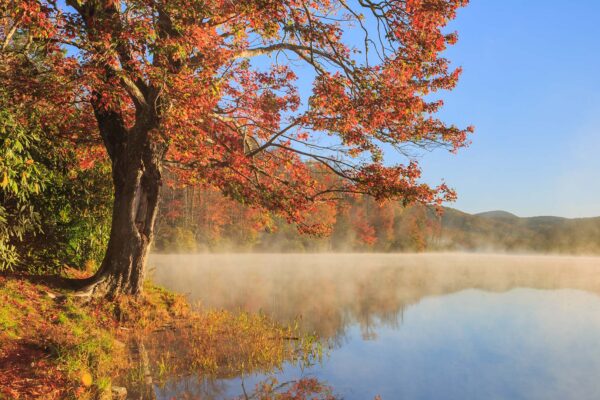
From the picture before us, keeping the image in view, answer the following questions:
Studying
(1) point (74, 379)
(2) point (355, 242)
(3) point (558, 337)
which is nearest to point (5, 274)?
(1) point (74, 379)

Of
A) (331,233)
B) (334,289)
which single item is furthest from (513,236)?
(334,289)

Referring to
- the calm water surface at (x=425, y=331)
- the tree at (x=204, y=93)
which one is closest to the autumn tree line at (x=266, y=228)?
the calm water surface at (x=425, y=331)

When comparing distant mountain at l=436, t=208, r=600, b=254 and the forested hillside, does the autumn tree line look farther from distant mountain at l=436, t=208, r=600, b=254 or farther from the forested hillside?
distant mountain at l=436, t=208, r=600, b=254

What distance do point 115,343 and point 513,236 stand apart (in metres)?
98.3

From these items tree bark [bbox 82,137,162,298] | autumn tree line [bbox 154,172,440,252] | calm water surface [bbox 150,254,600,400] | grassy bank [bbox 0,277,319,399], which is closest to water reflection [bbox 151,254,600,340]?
calm water surface [bbox 150,254,600,400]

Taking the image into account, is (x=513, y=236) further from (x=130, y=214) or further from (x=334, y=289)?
(x=130, y=214)

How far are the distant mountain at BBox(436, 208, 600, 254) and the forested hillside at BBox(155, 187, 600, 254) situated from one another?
17cm

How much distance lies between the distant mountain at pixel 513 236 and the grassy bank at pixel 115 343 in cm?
6116

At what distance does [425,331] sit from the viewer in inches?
535

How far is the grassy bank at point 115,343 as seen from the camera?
6.36 m

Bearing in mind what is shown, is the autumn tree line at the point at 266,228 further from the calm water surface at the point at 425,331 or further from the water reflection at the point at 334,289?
the calm water surface at the point at 425,331

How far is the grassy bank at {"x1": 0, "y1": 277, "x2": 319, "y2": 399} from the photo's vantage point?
636 centimetres

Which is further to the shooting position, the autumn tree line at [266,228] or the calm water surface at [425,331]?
the autumn tree line at [266,228]

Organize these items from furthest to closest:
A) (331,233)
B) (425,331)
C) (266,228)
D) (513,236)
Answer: (513,236)
(266,228)
(331,233)
(425,331)
